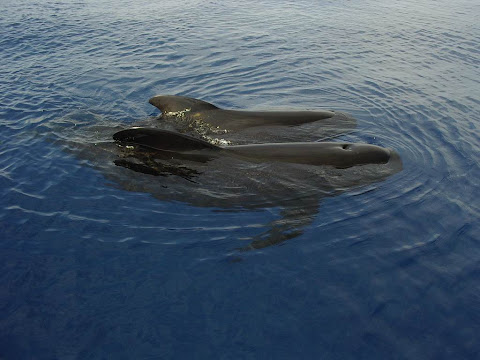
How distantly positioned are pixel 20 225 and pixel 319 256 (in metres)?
4.63

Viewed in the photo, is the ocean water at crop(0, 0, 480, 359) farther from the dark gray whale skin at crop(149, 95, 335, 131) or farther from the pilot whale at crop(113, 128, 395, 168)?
the dark gray whale skin at crop(149, 95, 335, 131)

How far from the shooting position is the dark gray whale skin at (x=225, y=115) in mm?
9820

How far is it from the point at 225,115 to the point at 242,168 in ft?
8.86

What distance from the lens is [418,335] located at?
4832 mm

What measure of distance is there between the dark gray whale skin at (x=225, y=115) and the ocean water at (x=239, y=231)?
1.52 ft

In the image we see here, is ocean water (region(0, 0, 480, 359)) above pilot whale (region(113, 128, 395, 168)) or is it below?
below

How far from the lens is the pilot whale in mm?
7820

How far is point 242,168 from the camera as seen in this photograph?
7602 millimetres

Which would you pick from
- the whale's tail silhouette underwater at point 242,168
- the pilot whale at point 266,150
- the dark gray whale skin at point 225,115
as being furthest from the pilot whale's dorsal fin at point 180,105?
the pilot whale at point 266,150

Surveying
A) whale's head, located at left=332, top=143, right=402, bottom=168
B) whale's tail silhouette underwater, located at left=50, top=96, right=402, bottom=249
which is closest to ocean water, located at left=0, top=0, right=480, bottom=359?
whale's tail silhouette underwater, located at left=50, top=96, right=402, bottom=249

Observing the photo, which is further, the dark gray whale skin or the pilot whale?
the dark gray whale skin

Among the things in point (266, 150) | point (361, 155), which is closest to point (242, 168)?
point (266, 150)

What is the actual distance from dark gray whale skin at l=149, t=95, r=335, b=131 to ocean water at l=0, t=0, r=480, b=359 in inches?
18.3

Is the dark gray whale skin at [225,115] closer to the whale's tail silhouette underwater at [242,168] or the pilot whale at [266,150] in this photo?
the whale's tail silhouette underwater at [242,168]
